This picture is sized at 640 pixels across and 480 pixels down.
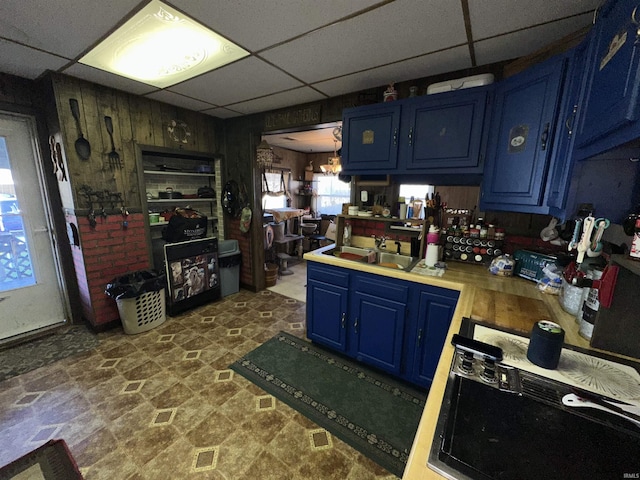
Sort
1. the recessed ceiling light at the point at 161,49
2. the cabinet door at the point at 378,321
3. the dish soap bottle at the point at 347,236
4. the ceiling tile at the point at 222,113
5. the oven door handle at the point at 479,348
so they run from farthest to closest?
the ceiling tile at the point at 222,113 → the dish soap bottle at the point at 347,236 → the cabinet door at the point at 378,321 → the recessed ceiling light at the point at 161,49 → the oven door handle at the point at 479,348

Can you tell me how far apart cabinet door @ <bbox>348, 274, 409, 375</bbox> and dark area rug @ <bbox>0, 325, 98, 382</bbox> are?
2563mm

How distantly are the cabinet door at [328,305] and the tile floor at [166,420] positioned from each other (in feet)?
2.29

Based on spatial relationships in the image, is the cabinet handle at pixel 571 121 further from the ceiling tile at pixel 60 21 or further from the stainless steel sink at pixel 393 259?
the ceiling tile at pixel 60 21

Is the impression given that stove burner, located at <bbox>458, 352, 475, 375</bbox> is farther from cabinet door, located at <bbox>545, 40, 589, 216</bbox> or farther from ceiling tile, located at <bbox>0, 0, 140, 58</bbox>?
ceiling tile, located at <bbox>0, 0, 140, 58</bbox>

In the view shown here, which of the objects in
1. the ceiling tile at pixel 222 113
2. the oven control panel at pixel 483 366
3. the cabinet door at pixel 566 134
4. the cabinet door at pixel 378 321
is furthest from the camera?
the ceiling tile at pixel 222 113

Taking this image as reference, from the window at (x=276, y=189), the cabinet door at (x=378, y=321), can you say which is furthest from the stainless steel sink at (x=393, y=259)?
the window at (x=276, y=189)

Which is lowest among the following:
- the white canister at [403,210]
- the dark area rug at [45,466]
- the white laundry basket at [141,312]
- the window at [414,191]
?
the white laundry basket at [141,312]

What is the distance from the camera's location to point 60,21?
153 centimetres

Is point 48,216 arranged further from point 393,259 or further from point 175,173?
point 393,259

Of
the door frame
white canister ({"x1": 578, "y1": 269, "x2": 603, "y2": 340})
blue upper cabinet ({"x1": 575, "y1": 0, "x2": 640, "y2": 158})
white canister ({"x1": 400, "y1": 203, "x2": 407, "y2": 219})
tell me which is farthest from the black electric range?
the door frame

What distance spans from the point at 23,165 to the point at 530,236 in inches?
182

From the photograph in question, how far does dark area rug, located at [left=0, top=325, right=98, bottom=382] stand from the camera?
2199 mm

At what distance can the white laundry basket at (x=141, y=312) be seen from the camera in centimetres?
262

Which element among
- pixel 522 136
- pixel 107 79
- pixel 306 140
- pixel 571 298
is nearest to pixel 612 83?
pixel 522 136
